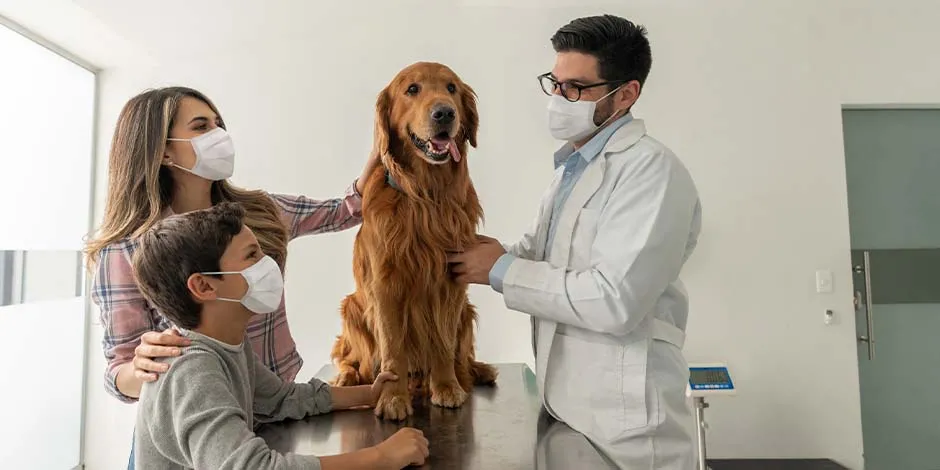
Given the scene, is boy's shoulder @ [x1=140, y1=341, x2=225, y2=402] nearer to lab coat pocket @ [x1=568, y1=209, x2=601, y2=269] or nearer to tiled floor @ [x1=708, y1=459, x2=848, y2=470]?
lab coat pocket @ [x1=568, y1=209, x2=601, y2=269]

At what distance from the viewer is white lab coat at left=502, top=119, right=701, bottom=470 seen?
3.93 feet

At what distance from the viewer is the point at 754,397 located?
3.39 m

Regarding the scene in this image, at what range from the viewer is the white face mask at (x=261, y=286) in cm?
109

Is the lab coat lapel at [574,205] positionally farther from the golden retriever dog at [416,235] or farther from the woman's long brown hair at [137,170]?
the woman's long brown hair at [137,170]

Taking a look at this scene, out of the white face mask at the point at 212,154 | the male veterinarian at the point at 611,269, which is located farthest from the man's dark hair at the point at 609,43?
the white face mask at the point at 212,154

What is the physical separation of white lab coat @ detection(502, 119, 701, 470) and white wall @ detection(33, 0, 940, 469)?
6.67ft

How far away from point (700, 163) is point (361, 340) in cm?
267

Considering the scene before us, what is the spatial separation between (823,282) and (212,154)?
11.4 feet

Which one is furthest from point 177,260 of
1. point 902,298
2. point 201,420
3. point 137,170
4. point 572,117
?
point 902,298

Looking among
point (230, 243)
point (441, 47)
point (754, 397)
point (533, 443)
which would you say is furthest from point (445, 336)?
point (754, 397)

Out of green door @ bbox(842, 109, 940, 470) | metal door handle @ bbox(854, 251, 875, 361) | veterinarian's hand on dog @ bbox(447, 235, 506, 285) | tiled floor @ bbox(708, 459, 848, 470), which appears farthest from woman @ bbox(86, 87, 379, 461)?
green door @ bbox(842, 109, 940, 470)

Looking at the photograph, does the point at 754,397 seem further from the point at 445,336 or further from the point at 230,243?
the point at 230,243

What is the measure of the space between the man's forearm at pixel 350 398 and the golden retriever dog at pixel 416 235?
0.18ft

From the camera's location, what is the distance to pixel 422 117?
1398 mm
